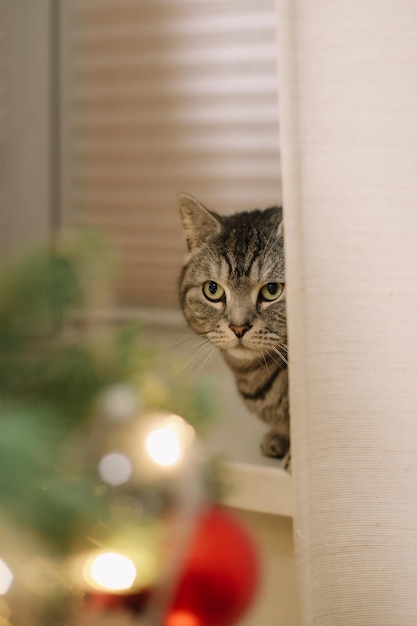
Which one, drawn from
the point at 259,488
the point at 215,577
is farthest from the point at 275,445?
the point at 215,577

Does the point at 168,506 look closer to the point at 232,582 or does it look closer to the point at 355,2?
the point at 232,582

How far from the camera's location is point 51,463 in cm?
45

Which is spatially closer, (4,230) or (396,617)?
(396,617)

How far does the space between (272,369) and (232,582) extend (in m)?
0.27

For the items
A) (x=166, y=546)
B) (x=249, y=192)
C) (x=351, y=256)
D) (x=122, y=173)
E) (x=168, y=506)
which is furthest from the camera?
(x=122, y=173)

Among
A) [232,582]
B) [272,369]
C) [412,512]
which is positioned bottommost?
[232,582]

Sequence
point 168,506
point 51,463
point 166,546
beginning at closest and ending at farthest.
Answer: point 51,463, point 166,546, point 168,506

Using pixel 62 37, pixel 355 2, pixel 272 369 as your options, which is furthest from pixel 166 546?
pixel 62 37

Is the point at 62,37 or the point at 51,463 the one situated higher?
the point at 62,37

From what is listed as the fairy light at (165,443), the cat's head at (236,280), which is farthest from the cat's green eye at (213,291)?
the fairy light at (165,443)

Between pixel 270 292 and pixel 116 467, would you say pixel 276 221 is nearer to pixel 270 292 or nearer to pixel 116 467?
pixel 270 292

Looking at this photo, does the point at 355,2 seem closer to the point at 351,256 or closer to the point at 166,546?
the point at 351,256

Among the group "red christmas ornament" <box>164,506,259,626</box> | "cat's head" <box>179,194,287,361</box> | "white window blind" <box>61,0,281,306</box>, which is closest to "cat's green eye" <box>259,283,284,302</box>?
"cat's head" <box>179,194,287,361</box>

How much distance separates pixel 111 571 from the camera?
0.62 m
